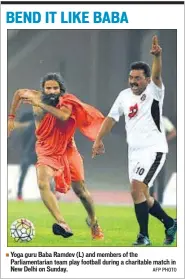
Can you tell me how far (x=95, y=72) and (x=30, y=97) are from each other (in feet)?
2.16

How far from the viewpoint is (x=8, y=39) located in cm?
1187

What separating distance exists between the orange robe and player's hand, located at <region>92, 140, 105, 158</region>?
6 cm

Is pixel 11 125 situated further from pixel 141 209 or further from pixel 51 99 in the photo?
pixel 141 209

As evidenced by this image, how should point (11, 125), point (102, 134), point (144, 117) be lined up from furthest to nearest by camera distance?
point (11, 125) → point (102, 134) → point (144, 117)

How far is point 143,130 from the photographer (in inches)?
461

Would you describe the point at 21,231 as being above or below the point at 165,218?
below

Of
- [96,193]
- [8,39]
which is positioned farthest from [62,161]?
[8,39]

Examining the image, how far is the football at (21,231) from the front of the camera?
11.9 meters

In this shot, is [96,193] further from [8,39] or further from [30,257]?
[8,39]

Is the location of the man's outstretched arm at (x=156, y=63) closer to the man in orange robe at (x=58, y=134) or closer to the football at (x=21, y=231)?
the man in orange robe at (x=58, y=134)

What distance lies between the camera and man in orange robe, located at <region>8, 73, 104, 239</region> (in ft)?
38.8

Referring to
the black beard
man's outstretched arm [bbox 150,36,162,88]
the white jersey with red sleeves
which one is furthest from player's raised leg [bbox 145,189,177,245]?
the black beard

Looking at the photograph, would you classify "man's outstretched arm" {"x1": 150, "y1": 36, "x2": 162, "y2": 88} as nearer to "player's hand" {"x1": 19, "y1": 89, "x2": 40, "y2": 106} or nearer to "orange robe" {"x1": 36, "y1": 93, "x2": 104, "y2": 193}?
"orange robe" {"x1": 36, "y1": 93, "x2": 104, "y2": 193}

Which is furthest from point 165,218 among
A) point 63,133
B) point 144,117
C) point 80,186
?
point 63,133
